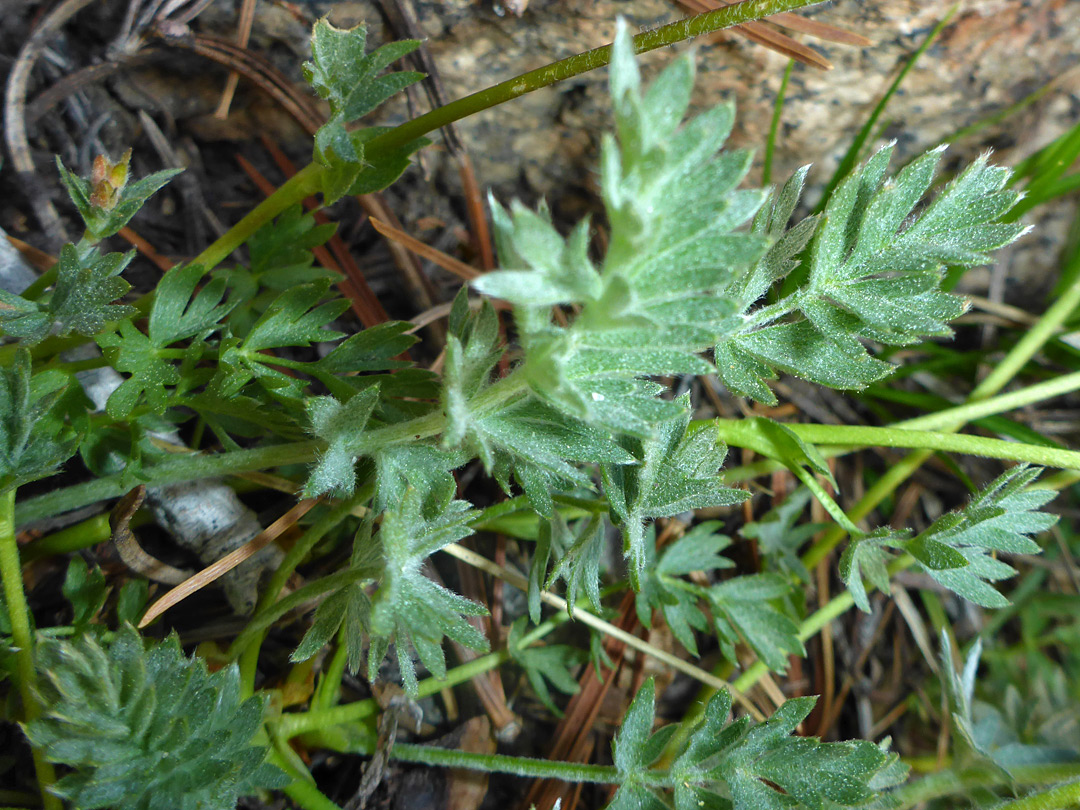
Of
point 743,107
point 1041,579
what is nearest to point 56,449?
point 743,107

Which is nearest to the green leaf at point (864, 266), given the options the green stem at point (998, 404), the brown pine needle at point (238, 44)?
the green stem at point (998, 404)

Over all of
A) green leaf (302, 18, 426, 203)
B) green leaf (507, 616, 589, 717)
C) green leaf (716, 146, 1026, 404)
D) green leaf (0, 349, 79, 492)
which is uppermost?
green leaf (302, 18, 426, 203)

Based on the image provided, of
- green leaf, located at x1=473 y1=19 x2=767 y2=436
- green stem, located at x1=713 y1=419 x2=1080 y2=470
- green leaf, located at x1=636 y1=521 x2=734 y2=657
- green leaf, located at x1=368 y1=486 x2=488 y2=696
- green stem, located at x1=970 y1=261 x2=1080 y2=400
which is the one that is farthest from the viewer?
green stem, located at x1=970 y1=261 x2=1080 y2=400

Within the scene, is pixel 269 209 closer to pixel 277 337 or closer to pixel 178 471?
pixel 277 337

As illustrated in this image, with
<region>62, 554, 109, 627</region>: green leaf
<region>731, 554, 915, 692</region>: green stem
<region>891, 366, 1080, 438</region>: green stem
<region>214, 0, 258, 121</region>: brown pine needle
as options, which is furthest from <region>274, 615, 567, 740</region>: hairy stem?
<region>214, 0, 258, 121</region>: brown pine needle

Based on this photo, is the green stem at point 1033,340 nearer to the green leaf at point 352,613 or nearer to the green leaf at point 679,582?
the green leaf at point 679,582

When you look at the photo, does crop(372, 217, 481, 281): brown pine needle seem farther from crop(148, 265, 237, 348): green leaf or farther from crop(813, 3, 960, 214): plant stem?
crop(813, 3, 960, 214): plant stem
